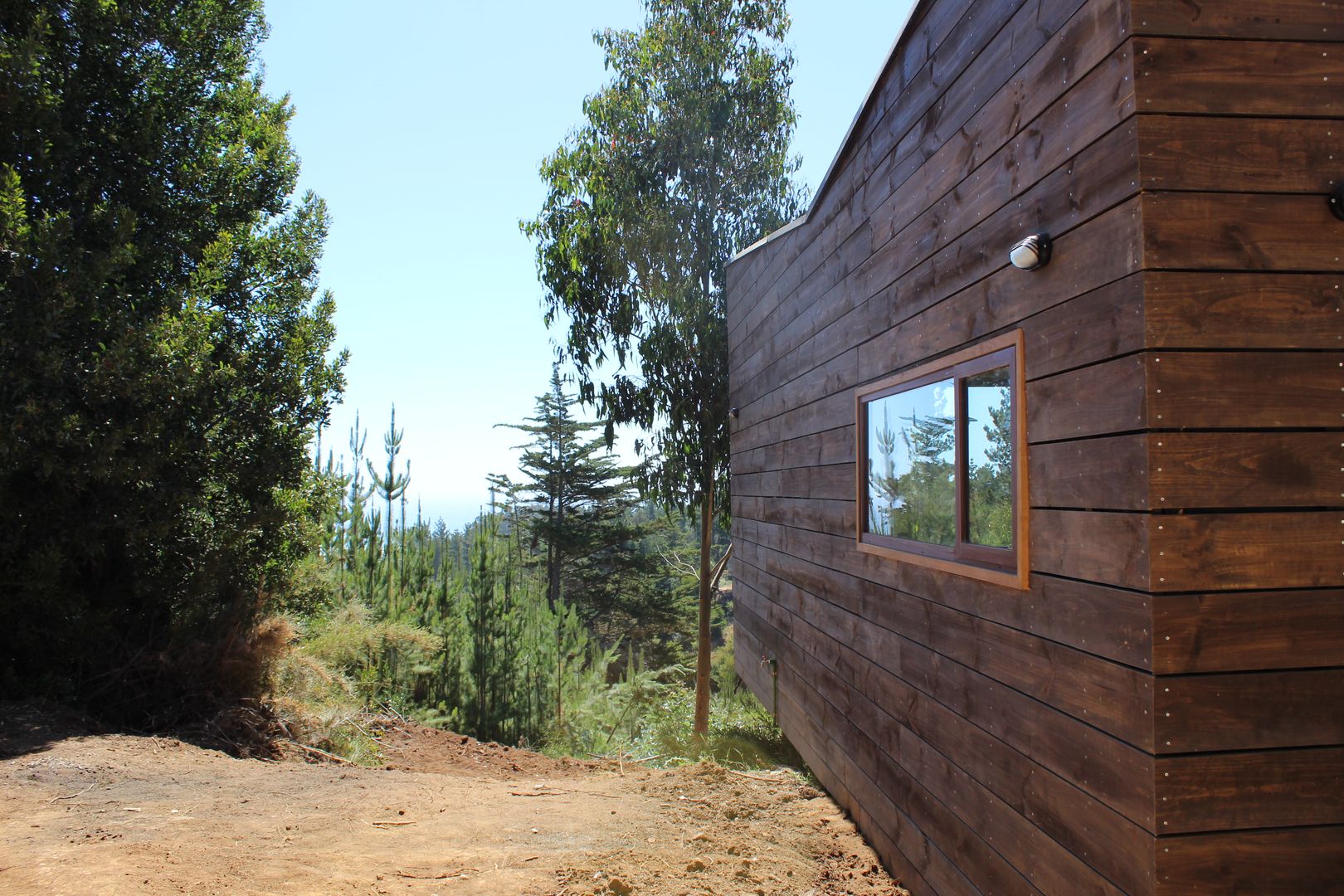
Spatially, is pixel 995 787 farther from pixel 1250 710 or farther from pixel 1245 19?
pixel 1245 19

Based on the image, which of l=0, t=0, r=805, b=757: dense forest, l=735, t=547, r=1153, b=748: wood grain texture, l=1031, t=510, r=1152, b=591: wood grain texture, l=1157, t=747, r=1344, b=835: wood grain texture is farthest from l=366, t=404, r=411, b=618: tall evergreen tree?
l=1157, t=747, r=1344, b=835: wood grain texture

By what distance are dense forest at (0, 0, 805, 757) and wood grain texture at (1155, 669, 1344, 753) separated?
576 cm

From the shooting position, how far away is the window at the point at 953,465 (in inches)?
94.5

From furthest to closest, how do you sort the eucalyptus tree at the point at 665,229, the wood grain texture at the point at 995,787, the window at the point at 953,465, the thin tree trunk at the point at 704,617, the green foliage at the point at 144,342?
A: the eucalyptus tree at the point at 665,229 → the thin tree trunk at the point at 704,617 → the green foliage at the point at 144,342 → the window at the point at 953,465 → the wood grain texture at the point at 995,787

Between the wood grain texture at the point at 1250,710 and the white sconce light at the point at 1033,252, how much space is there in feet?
3.66

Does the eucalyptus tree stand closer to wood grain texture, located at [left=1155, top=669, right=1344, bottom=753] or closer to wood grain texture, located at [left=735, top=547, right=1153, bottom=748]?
wood grain texture, located at [left=735, top=547, right=1153, bottom=748]

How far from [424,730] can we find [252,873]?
4841 mm

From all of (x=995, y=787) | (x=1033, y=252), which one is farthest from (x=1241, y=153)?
(x=995, y=787)

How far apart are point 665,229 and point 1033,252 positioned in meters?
8.94

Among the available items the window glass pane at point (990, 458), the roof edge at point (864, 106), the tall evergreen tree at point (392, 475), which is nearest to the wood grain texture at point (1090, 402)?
the window glass pane at point (990, 458)

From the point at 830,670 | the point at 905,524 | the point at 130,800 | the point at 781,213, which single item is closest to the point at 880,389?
the point at 905,524

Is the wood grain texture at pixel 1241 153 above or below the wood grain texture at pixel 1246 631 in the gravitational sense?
above

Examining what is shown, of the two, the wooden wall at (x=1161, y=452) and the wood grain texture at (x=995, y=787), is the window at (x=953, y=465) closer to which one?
the wooden wall at (x=1161, y=452)

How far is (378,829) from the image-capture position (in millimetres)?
3676
